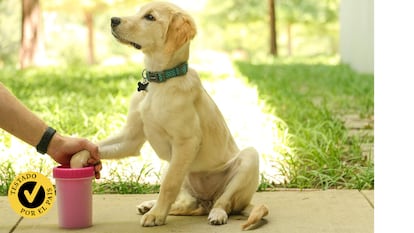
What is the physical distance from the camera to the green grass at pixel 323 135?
3.89 m

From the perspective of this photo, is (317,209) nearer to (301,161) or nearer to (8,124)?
(301,161)

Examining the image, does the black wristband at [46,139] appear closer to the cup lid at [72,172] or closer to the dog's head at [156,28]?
the cup lid at [72,172]

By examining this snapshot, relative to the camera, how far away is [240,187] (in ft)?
10.2

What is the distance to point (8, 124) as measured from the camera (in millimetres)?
2889

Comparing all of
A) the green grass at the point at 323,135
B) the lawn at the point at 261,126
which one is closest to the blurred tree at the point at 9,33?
the lawn at the point at 261,126

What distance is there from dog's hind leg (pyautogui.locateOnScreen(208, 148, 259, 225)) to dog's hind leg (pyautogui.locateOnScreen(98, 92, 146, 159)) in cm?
46

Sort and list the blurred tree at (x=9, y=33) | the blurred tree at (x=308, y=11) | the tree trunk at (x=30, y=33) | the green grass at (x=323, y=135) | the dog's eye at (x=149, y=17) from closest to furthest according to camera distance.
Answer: the dog's eye at (x=149, y=17) → the green grass at (x=323, y=135) → the tree trunk at (x=30, y=33) → the blurred tree at (x=308, y=11) → the blurred tree at (x=9, y=33)

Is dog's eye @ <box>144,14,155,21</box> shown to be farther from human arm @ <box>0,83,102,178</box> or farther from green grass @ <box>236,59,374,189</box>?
green grass @ <box>236,59,374,189</box>

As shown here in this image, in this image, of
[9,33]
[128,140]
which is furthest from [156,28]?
[9,33]

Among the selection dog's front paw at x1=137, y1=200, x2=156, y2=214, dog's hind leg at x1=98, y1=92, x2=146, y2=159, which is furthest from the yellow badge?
dog's front paw at x1=137, y1=200, x2=156, y2=214

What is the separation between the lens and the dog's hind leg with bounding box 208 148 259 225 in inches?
122

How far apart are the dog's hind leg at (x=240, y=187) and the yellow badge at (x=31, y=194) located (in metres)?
0.73

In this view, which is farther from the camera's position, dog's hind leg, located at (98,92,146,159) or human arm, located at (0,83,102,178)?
dog's hind leg, located at (98,92,146,159)
